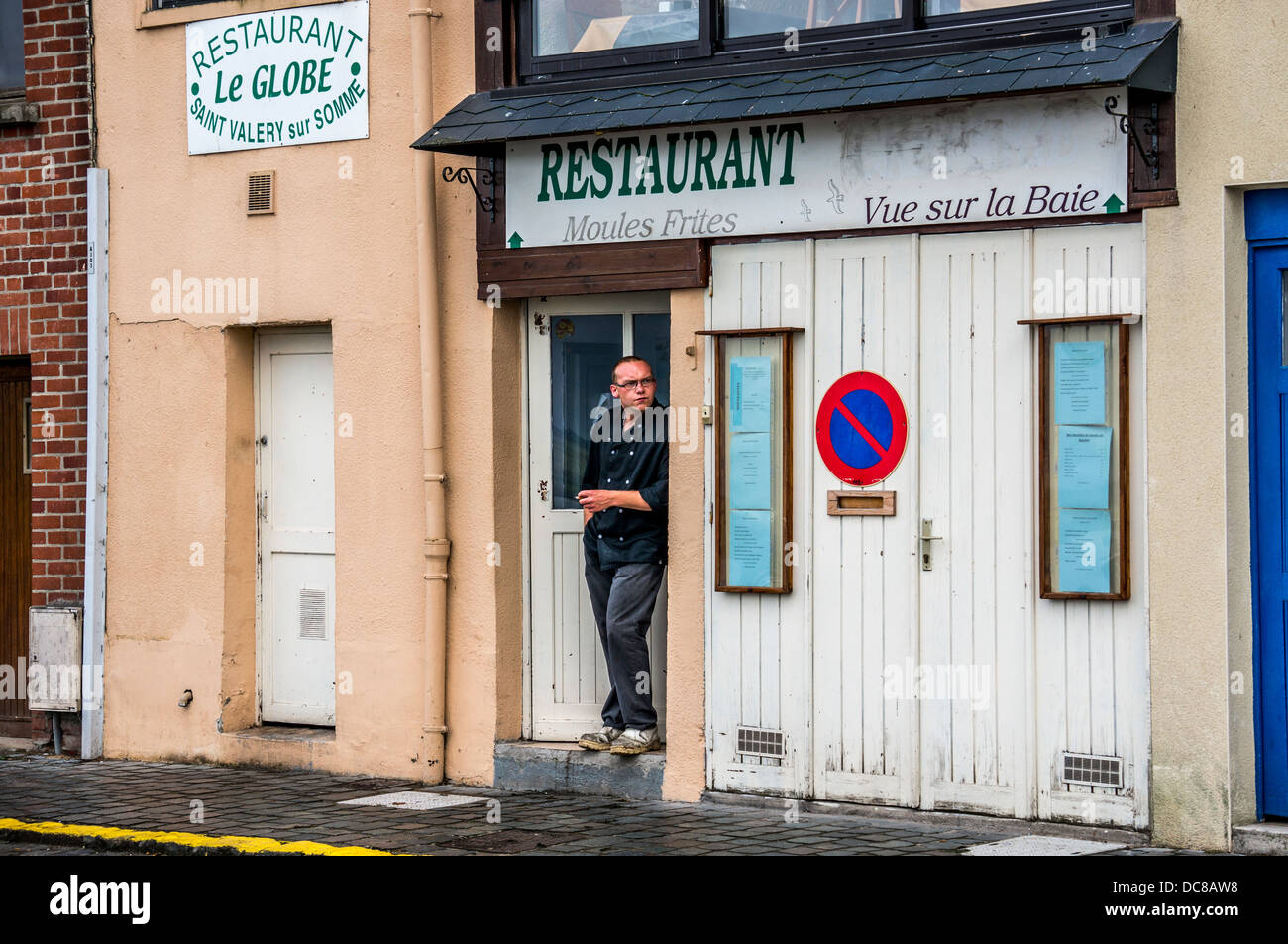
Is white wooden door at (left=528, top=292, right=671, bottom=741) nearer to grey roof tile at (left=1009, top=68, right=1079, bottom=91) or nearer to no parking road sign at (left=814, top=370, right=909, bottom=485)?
no parking road sign at (left=814, top=370, right=909, bottom=485)

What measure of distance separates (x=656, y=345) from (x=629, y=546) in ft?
3.63

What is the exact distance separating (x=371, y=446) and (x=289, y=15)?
2.58 m

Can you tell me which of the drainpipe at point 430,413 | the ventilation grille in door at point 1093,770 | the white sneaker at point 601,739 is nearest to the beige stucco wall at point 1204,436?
the ventilation grille in door at point 1093,770

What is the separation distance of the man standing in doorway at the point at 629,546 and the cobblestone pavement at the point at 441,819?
52 centimetres

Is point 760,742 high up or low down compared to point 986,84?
down

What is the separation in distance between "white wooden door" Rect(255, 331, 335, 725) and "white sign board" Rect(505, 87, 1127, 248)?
75.2 inches

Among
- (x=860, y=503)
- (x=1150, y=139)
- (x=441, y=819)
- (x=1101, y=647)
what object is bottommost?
(x=441, y=819)

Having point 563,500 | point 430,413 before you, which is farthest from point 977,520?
point 430,413

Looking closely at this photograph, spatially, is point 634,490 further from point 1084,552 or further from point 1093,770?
point 1093,770

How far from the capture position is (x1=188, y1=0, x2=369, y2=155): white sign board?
10.6 meters

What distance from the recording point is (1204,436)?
8.04 meters

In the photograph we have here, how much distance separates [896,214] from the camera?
29.1 ft
